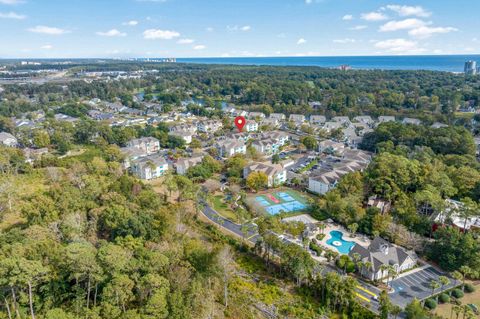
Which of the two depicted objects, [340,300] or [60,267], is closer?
[60,267]

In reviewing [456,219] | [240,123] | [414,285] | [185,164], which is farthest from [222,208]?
[240,123]

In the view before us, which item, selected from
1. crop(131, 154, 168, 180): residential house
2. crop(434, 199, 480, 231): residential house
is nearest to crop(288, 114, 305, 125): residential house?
crop(131, 154, 168, 180): residential house

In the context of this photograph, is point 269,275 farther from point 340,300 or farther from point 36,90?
point 36,90

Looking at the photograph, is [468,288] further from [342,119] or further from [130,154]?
[342,119]

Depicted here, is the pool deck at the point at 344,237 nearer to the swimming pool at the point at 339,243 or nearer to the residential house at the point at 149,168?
the swimming pool at the point at 339,243

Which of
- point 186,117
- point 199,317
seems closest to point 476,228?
point 199,317
